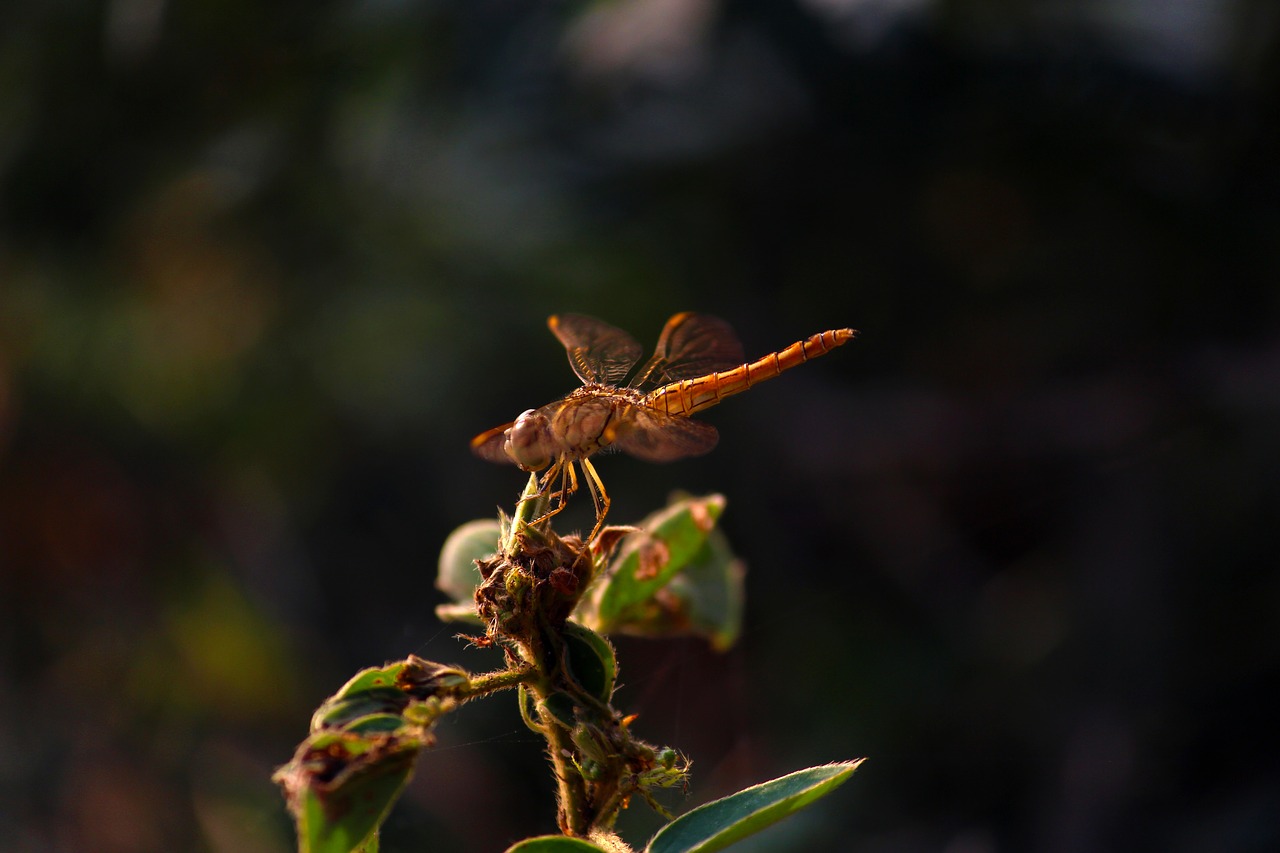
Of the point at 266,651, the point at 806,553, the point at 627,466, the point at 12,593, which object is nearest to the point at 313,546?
the point at 266,651

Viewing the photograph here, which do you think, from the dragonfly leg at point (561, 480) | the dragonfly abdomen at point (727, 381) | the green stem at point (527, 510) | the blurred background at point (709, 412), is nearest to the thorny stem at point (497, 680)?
the green stem at point (527, 510)

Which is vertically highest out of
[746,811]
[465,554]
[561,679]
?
[465,554]

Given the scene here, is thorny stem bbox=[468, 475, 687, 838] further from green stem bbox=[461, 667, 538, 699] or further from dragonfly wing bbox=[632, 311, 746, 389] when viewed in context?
dragonfly wing bbox=[632, 311, 746, 389]

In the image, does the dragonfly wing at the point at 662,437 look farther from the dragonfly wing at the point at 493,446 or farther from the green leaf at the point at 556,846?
the green leaf at the point at 556,846

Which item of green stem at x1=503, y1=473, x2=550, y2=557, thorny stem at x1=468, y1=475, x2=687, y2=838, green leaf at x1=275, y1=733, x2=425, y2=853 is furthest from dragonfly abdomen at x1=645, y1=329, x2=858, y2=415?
green leaf at x1=275, y1=733, x2=425, y2=853

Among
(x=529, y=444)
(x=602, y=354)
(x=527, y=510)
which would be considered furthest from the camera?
(x=602, y=354)

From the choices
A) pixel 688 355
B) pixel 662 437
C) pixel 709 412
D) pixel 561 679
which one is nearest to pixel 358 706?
pixel 561 679

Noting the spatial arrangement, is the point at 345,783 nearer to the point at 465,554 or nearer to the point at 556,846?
the point at 556,846
